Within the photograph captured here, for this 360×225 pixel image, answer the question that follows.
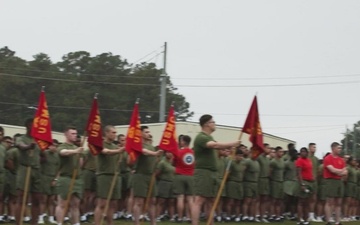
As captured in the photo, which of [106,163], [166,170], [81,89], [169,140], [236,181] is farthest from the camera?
[81,89]

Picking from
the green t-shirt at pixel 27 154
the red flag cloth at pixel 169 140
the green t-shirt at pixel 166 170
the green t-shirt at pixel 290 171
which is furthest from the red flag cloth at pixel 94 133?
the green t-shirt at pixel 290 171

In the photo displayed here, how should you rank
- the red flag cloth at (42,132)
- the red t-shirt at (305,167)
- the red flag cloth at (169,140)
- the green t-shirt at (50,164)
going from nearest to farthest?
the red flag cloth at (42,132)
the green t-shirt at (50,164)
the red flag cloth at (169,140)
the red t-shirt at (305,167)

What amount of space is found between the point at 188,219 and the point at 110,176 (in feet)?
22.4

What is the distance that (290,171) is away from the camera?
26359 mm

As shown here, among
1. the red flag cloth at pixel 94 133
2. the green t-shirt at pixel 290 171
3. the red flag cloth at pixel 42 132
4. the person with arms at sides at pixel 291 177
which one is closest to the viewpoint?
the red flag cloth at pixel 42 132

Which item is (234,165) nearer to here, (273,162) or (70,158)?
(273,162)

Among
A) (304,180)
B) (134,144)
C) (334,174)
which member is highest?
(134,144)

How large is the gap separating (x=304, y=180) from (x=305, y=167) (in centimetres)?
37

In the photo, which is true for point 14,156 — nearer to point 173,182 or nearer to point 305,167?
point 173,182

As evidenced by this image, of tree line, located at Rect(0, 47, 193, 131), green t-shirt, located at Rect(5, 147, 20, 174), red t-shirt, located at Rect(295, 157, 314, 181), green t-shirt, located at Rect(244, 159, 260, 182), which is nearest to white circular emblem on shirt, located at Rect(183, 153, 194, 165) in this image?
red t-shirt, located at Rect(295, 157, 314, 181)

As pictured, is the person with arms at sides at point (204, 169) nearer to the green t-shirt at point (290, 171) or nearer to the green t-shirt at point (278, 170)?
the green t-shirt at point (290, 171)

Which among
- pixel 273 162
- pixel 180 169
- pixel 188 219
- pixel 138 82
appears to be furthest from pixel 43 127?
pixel 138 82

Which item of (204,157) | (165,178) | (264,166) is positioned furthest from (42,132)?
(264,166)

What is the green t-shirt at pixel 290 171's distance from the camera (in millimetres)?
26141
